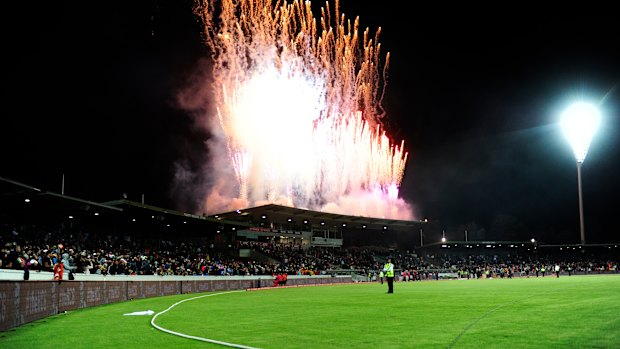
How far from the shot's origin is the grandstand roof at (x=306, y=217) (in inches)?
2847

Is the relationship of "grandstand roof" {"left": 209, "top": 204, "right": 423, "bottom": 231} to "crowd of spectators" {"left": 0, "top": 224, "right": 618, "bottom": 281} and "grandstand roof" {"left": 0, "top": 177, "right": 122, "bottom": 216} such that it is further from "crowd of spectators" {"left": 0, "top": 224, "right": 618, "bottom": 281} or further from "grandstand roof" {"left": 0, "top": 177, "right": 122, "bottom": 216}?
"grandstand roof" {"left": 0, "top": 177, "right": 122, "bottom": 216}

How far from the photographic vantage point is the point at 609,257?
111188mm

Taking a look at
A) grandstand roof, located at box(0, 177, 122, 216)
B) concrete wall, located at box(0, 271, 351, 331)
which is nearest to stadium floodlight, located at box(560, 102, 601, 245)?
concrete wall, located at box(0, 271, 351, 331)

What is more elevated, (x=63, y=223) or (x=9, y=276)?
(x=63, y=223)

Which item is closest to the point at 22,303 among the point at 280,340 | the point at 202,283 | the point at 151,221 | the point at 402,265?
the point at 280,340

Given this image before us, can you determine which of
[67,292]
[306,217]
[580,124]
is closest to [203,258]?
[306,217]

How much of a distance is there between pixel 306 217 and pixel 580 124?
3873 centimetres

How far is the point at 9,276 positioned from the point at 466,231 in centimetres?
11219

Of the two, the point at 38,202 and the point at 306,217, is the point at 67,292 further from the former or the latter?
the point at 306,217

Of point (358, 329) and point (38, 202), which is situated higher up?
point (38, 202)

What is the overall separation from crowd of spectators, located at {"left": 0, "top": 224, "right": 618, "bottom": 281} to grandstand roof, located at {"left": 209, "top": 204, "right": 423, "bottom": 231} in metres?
3.86

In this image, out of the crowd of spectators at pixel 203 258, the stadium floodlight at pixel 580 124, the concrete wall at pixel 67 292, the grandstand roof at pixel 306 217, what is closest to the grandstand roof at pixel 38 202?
the crowd of spectators at pixel 203 258

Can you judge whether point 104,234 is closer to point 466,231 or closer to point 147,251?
point 147,251

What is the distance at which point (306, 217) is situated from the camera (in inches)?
3194
